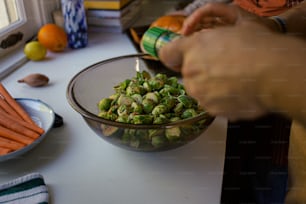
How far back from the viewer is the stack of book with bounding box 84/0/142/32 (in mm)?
1092

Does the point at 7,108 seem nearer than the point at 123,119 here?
No

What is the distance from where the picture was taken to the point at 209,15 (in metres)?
0.45

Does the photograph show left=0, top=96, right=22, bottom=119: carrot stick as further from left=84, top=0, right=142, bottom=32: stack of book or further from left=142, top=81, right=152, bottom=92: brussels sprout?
left=84, top=0, right=142, bottom=32: stack of book

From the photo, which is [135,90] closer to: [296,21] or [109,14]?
[296,21]

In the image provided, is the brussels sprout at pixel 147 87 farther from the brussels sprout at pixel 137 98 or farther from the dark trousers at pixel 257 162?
the dark trousers at pixel 257 162

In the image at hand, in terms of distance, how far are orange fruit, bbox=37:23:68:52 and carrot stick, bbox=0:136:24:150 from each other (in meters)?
0.45

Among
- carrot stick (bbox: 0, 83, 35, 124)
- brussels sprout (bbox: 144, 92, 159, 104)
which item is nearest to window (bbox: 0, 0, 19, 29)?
carrot stick (bbox: 0, 83, 35, 124)

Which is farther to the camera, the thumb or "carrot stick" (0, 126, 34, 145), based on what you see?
"carrot stick" (0, 126, 34, 145)

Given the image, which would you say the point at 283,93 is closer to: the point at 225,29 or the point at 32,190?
the point at 225,29

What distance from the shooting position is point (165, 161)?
1.79 ft

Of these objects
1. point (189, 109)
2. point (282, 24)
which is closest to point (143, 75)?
point (189, 109)

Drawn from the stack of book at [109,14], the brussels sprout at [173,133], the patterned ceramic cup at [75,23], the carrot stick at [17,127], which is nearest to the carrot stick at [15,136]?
the carrot stick at [17,127]

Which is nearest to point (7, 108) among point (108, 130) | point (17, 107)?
point (17, 107)

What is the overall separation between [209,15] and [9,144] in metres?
0.36
